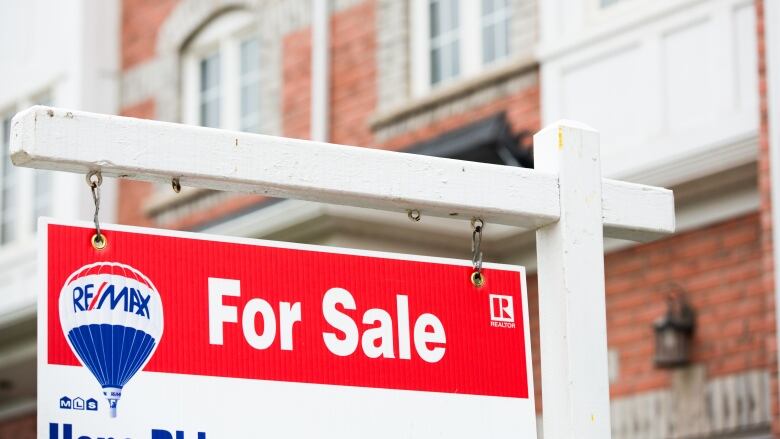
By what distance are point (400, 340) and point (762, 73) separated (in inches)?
237

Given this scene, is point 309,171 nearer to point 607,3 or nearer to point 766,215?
point 766,215

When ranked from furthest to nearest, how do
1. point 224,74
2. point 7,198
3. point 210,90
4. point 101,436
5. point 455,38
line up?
1. point 7,198
2. point 210,90
3. point 224,74
4. point 455,38
5. point 101,436

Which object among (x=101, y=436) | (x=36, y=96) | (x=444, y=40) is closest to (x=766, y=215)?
(x=444, y=40)

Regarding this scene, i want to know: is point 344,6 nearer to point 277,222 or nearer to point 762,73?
point 277,222

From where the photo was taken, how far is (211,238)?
315cm

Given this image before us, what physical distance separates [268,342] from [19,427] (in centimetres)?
1456

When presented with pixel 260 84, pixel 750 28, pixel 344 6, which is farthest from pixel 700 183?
pixel 260 84

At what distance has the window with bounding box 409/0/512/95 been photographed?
11797 mm

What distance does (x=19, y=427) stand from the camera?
17.1 meters

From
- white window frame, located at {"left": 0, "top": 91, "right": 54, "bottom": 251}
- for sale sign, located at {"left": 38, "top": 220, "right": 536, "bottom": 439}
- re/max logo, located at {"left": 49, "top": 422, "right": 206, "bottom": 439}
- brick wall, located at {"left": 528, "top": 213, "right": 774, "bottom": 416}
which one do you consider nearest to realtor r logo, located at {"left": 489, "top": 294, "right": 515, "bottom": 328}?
for sale sign, located at {"left": 38, "top": 220, "right": 536, "bottom": 439}

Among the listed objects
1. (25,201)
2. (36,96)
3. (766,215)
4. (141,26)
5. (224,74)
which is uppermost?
(141,26)

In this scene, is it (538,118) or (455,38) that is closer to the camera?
(538,118)

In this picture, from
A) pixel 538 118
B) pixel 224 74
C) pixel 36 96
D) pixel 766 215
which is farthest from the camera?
pixel 36 96

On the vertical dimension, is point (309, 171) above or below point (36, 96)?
below
